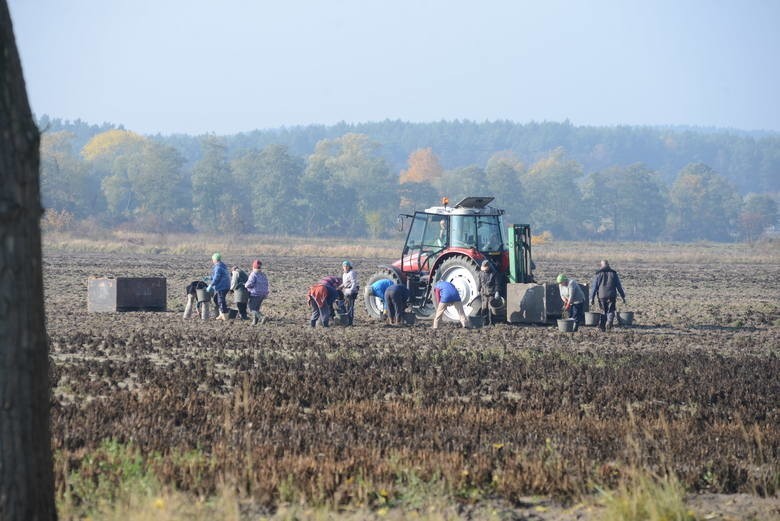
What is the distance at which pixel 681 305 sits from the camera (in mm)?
28391

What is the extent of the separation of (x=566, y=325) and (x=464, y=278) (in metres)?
2.22

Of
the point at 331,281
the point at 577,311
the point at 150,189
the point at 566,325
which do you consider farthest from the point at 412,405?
the point at 150,189

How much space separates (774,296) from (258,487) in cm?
2825

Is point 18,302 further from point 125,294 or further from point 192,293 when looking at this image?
point 125,294

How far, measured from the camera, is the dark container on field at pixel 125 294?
77.7ft

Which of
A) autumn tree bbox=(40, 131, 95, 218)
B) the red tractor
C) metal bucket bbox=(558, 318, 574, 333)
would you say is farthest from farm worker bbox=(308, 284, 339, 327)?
autumn tree bbox=(40, 131, 95, 218)

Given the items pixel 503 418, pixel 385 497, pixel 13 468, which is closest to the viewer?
pixel 13 468

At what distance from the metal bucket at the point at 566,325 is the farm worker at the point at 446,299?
174 cm

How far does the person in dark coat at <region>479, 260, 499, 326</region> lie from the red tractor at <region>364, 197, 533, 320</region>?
0.40ft

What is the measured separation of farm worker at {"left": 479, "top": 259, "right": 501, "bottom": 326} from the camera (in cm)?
2098

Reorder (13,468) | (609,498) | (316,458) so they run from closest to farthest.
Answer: (13,468)
(609,498)
(316,458)

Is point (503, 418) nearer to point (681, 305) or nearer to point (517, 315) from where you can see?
point (517, 315)

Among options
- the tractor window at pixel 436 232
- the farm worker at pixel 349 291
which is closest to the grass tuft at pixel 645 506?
the farm worker at pixel 349 291

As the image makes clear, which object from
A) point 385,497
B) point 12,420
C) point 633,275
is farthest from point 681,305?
point 12,420
